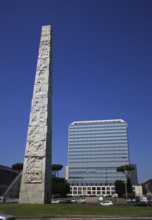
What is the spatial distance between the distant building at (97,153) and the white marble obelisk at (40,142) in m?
119

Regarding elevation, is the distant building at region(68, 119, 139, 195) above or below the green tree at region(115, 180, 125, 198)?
above

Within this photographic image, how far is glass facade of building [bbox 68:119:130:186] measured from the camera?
14962 centimetres

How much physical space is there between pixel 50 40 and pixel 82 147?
120 metres

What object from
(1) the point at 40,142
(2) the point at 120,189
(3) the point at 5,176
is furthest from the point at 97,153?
(1) the point at 40,142

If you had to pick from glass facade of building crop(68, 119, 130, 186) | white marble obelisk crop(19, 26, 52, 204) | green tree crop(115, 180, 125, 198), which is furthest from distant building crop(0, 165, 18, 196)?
white marble obelisk crop(19, 26, 52, 204)

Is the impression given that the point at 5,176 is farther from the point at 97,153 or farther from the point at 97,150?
the point at 97,153

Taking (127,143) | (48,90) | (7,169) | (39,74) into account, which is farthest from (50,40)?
(127,143)

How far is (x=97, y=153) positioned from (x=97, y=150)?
6.05 feet

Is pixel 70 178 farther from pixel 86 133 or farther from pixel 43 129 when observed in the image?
pixel 43 129

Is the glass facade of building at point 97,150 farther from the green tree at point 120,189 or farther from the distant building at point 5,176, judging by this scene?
the distant building at point 5,176

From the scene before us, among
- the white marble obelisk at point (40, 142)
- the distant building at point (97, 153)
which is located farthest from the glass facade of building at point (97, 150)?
the white marble obelisk at point (40, 142)

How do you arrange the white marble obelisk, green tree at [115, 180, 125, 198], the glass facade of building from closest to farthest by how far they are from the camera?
the white marble obelisk → green tree at [115, 180, 125, 198] → the glass facade of building

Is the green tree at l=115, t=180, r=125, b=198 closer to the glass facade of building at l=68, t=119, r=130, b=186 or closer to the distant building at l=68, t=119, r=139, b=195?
the distant building at l=68, t=119, r=139, b=195

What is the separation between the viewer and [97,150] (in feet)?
499
